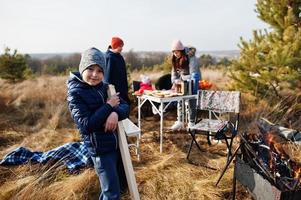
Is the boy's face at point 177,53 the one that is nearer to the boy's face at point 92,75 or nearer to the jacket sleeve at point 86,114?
the boy's face at point 92,75

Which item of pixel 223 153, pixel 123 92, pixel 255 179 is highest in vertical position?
pixel 123 92

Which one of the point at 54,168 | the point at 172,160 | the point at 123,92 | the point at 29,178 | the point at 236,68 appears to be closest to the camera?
the point at 29,178

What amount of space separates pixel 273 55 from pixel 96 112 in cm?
427

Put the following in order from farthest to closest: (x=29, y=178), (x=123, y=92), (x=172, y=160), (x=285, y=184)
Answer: (x=123, y=92), (x=172, y=160), (x=29, y=178), (x=285, y=184)

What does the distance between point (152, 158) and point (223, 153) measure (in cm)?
117

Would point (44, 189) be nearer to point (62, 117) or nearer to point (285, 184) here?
point (285, 184)

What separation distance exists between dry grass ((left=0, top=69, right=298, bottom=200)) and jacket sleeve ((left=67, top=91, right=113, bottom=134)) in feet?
4.06

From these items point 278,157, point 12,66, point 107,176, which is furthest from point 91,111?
point 12,66

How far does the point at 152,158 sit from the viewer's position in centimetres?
425

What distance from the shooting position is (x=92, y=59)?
223 centimetres

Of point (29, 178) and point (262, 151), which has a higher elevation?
point (262, 151)

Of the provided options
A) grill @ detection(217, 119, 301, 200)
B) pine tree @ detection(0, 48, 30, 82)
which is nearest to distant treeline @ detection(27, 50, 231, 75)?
pine tree @ detection(0, 48, 30, 82)

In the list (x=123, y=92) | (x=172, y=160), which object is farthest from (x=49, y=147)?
(x=172, y=160)

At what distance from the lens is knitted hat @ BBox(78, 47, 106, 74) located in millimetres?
2236
